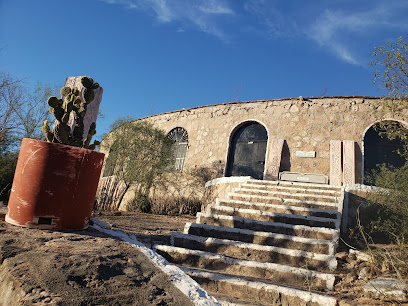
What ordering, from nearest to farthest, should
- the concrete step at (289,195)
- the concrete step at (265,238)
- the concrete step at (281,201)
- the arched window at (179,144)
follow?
the concrete step at (265,238) → the concrete step at (281,201) → the concrete step at (289,195) → the arched window at (179,144)

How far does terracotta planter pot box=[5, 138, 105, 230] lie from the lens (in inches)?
88.9

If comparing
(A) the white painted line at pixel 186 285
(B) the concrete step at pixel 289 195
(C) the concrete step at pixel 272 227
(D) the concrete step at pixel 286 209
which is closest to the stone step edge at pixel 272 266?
(C) the concrete step at pixel 272 227

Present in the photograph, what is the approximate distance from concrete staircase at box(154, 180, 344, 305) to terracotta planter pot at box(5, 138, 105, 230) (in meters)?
1.14

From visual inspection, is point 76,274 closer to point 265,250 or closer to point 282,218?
point 265,250

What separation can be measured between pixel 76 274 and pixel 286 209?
3.52 meters

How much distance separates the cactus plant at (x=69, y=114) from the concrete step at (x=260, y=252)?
161cm

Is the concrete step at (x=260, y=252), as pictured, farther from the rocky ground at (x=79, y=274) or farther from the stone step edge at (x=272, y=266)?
the rocky ground at (x=79, y=274)

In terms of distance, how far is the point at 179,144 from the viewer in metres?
11.2

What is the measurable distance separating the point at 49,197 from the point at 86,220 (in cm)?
39

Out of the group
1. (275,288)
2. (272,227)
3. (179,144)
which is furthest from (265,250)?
(179,144)

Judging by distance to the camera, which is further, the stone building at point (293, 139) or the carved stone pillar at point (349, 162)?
the stone building at point (293, 139)

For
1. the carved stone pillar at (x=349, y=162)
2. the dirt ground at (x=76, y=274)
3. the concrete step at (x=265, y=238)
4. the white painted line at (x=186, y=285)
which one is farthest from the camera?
the carved stone pillar at (x=349, y=162)

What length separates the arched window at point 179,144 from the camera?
10984mm

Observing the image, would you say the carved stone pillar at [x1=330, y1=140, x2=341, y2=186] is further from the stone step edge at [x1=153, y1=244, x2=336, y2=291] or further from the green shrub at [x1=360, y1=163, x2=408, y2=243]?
the stone step edge at [x1=153, y1=244, x2=336, y2=291]
